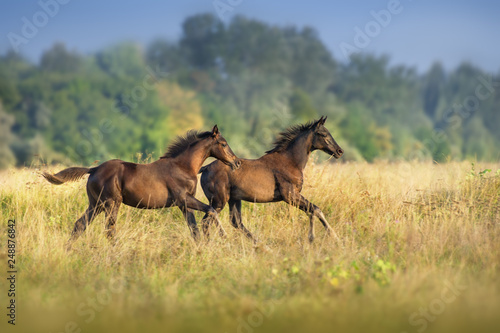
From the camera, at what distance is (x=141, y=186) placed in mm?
7688

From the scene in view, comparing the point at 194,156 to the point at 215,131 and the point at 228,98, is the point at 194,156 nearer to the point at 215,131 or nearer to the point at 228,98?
the point at 215,131

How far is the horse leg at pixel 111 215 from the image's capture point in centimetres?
759

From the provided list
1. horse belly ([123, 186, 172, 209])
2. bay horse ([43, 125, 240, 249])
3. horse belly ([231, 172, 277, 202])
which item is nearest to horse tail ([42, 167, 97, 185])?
bay horse ([43, 125, 240, 249])

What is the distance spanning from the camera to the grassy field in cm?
500

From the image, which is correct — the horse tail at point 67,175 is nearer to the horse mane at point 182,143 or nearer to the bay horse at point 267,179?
the horse mane at point 182,143

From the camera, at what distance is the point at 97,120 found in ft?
135

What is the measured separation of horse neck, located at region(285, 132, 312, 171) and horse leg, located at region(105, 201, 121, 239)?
2.89 meters

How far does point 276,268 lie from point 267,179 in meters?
2.26

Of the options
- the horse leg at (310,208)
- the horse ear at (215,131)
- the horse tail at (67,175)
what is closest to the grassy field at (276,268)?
the horse leg at (310,208)

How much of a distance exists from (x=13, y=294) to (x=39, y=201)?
4.26m

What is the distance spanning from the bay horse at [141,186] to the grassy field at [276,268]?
0.29m

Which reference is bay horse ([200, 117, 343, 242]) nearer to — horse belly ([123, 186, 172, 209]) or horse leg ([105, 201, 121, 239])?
horse belly ([123, 186, 172, 209])

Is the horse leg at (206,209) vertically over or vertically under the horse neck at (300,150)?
under

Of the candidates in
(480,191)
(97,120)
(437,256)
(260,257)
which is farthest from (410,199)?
(97,120)
